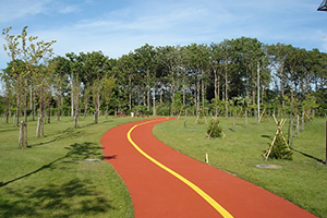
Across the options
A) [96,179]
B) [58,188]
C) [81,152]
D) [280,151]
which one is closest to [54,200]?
[58,188]

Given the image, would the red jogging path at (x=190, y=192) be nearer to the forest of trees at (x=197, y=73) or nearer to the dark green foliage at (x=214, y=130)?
the dark green foliage at (x=214, y=130)

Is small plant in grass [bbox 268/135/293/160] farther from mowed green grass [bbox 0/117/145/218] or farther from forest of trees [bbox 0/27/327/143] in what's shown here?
forest of trees [bbox 0/27/327/143]

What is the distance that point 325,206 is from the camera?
5.82 meters

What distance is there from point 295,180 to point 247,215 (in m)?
3.35

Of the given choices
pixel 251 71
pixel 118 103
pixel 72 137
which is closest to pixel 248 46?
pixel 251 71

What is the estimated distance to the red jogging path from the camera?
5605 mm

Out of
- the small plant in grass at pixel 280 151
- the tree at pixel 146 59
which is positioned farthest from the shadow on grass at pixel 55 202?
the tree at pixel 146 59

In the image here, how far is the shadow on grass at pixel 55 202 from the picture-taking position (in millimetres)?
5340

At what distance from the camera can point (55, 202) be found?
5.91m

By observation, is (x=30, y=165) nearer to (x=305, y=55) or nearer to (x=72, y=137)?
(x=72, y=137)

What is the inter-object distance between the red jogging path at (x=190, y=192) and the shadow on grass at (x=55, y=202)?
96 centimetres

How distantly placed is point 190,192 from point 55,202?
3.40m

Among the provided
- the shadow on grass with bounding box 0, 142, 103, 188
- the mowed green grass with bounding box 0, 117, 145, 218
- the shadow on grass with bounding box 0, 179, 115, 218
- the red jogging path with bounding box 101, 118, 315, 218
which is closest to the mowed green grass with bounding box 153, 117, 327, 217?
the red jogging path with bounding box 101, 118, 315, 218

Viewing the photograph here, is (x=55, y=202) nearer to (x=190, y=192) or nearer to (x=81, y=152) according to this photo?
(x=190, y=192)
